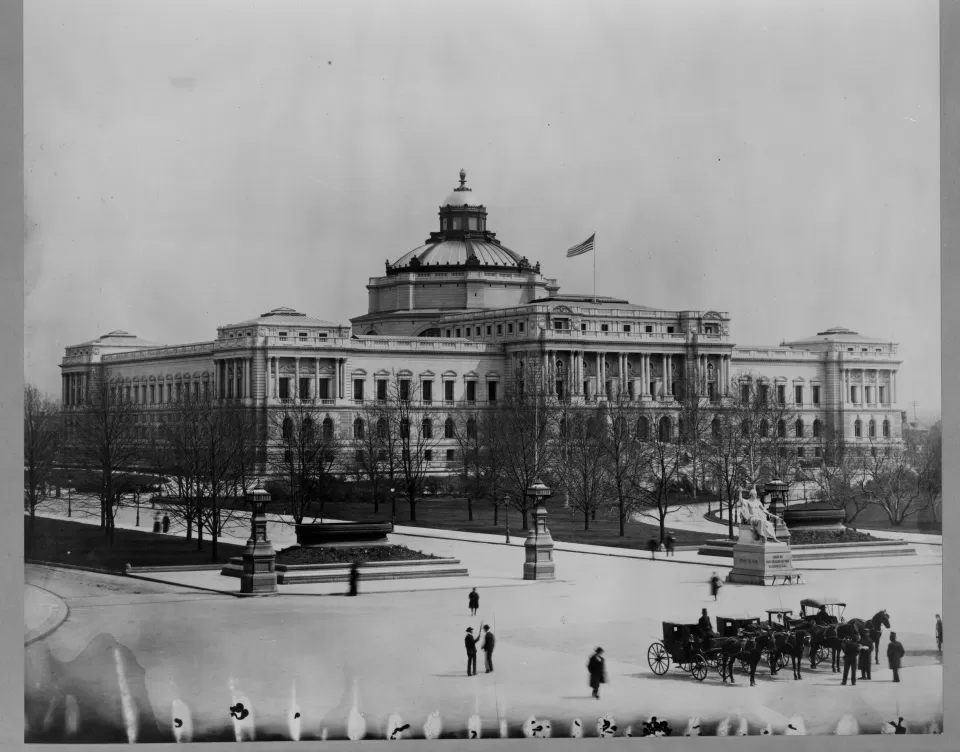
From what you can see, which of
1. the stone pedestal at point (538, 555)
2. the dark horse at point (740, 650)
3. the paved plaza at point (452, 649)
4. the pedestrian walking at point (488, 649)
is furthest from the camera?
the stone pedestal at point (538, 555)

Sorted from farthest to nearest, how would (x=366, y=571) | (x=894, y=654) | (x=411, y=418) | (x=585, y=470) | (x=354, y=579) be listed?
(x=411, y=418) → (x=585, y=470) → (x=366, y=571) → (x=354, y=579) → (x=894, y=654)

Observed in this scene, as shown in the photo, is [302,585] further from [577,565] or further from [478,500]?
[478,500]

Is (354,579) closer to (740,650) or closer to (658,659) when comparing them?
(658,659)

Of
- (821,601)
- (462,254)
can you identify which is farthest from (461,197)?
(821,601)

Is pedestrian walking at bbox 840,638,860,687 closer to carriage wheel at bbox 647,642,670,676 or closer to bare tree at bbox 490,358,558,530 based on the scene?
carriage wheel at bbox 647,642,670,676

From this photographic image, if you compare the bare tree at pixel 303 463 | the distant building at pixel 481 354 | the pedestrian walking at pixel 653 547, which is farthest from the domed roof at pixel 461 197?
the pedestrian walking at pixel 653 547

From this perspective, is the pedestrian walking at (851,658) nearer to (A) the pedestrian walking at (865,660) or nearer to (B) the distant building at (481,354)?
(A) the pedestrian walking at (865,660)
